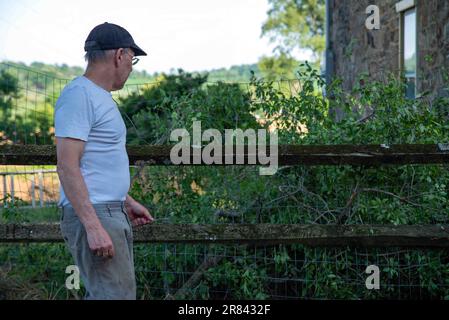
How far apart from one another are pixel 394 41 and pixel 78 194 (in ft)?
25.3

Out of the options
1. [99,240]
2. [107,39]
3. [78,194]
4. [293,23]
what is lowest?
[99,240]

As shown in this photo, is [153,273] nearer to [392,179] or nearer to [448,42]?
[392,179]

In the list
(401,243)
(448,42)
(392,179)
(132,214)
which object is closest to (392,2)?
(448,42)

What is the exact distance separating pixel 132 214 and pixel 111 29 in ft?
3.05

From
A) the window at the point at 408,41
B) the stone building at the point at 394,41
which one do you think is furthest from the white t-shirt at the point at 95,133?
the window at the point at 408,41

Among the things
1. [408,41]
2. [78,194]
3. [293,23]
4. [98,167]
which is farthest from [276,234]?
[293,23]

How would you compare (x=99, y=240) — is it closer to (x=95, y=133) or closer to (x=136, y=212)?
(x=95, y=133)

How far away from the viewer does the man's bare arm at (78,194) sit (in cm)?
318

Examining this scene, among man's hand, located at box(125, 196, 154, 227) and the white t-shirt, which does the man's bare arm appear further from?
man's hand, located at box(125, 196, 154, 227)

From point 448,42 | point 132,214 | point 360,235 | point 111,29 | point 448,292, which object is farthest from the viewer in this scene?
point 448,42

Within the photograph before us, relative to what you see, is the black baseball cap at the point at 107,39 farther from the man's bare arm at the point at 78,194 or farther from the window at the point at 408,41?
the window at the point at 408,41

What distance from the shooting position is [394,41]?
1012 centimetres

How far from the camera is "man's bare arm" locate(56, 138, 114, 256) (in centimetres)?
318

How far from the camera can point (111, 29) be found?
342cm
